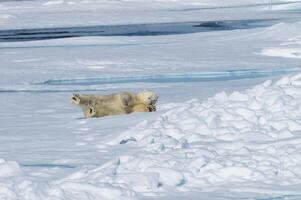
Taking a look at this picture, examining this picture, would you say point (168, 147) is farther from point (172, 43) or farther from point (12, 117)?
point (172, 43)

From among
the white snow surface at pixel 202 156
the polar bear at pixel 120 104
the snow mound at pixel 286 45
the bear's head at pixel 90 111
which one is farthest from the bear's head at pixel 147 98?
the snow mound at pixel 286 45

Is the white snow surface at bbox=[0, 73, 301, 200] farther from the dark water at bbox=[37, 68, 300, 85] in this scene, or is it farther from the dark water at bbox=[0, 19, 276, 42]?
the dark water at bbox=[0, 19, 276, 42]

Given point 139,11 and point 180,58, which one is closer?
point 180,58

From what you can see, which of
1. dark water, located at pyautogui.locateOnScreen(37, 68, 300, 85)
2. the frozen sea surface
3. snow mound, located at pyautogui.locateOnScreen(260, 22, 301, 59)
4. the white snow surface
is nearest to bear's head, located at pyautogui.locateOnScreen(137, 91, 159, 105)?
the frozen sea surface

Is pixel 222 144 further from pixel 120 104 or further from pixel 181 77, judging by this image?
pixel 181 77

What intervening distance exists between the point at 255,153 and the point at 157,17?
25735mm

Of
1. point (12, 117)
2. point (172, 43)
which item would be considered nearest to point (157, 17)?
point (172, 43)

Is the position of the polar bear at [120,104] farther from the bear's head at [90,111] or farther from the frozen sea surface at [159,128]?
the frozen sea surface at [159,128]

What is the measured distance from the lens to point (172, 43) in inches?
770

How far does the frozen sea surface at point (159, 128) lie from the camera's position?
17.2 feet

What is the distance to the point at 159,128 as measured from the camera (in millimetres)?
6828

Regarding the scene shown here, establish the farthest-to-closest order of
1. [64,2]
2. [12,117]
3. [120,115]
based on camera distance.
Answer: [64,2] < [12,117] < [120,115]

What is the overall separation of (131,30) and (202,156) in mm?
19754

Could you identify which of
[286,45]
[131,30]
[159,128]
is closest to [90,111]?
[159,128]
